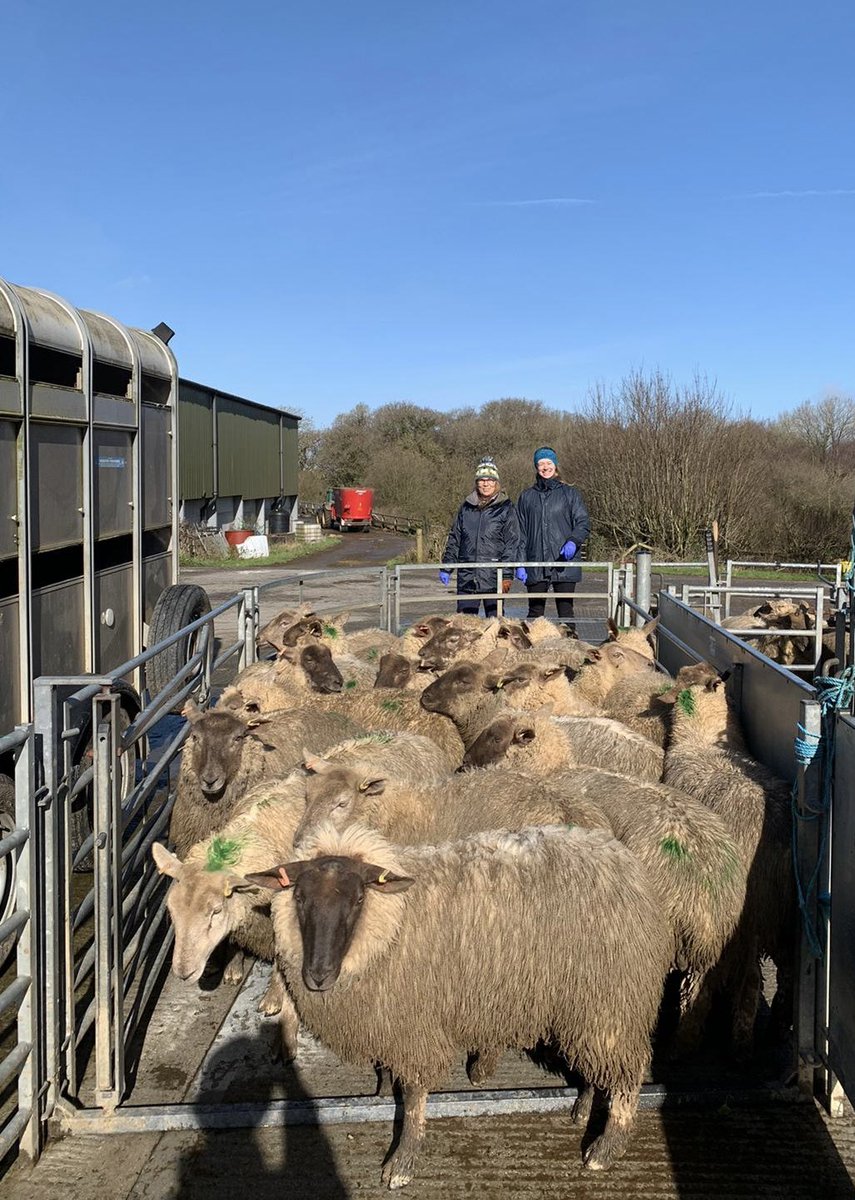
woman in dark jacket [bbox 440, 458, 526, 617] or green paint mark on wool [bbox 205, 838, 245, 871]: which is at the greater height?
woman in dark jacket [bbox 440, 458, 526, 617]

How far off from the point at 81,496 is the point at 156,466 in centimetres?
192

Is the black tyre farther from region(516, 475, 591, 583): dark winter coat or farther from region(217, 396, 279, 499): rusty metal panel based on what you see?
region(217, 396, 279, 499): rusty metal panel

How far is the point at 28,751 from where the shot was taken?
3152 mm

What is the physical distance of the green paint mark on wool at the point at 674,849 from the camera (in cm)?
390

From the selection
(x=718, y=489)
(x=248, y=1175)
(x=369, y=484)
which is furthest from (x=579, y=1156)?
(x=369, y=484)

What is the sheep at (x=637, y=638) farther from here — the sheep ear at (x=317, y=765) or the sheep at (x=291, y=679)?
the sheep ear at (x=317, y=765)

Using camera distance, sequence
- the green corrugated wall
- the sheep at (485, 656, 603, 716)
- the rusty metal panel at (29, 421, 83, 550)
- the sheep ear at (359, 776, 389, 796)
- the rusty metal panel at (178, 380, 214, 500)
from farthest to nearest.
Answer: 1. the green corrugated wall
2. the rusty metal panel at (178, 380, 214, 500)
3. the sheep at (485, 656, 603, 716)
4. the rusty metal panel at (29, 421, 83, 550)
5. the sheep ear at (359, 776, 389, 796)

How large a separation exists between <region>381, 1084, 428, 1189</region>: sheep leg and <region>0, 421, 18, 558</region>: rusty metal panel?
3.21 meters

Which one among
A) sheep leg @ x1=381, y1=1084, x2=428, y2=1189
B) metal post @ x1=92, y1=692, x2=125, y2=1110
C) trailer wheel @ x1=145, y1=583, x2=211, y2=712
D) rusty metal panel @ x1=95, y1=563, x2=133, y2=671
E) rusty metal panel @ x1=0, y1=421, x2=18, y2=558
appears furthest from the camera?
trailer wheel @ x1=145, y1=583, x2=211, y2=712

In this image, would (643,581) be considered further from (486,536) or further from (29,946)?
(29,946)

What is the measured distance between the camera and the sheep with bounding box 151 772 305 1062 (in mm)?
3787

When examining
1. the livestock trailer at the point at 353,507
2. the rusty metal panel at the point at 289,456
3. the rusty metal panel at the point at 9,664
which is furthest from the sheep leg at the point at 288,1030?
the livestock trailer at the point at 353,507

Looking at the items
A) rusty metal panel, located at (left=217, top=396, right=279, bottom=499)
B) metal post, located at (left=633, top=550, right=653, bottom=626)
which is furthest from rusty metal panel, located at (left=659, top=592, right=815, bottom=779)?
rusty metal panel, located at (left=217, top=396, right=279, bottom=499)

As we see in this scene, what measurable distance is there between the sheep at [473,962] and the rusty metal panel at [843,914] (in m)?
0.61
